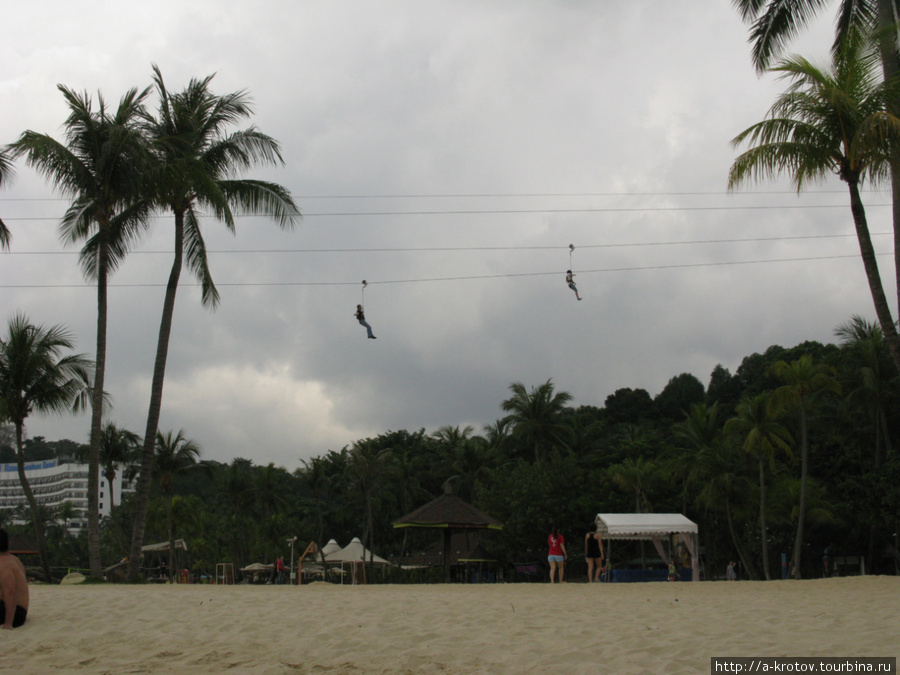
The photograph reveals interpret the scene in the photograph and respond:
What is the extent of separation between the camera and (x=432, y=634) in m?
7.54

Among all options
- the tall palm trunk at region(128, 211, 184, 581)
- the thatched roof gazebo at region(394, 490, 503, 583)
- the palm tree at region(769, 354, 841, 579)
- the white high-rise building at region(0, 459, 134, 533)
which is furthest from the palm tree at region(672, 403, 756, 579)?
the white high-rise building at region(0, 459, 134, 533)

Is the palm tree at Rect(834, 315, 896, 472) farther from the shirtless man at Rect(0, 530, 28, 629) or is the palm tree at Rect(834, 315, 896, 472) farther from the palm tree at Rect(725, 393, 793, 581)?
the shirtless man at Rect(0, 530, 28, 629)

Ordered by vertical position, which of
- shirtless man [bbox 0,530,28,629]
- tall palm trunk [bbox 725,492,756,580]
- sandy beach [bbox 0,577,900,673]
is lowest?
tall palm trunk [bbox 725,492,756,580]

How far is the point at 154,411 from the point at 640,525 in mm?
14482

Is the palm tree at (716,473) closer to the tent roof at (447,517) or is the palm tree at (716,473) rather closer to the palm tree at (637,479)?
the palm tree at (637,479)

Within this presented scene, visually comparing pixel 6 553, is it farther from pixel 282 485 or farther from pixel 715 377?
pixel 715 377

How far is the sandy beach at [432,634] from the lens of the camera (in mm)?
6512

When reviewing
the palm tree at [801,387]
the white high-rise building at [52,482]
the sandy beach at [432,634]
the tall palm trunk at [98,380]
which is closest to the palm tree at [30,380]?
the tall palm trunk at [98,380]

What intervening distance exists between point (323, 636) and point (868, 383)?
3036 cm

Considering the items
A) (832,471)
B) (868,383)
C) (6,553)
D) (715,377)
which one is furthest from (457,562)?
(715,377)

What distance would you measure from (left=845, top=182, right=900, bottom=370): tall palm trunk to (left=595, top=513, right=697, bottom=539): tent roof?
30.5 feet

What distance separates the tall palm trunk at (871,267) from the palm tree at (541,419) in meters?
33.7

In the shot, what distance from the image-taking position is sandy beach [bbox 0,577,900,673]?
651 cm

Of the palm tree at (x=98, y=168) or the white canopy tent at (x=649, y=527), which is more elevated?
the palm tree at (x=98, y=168)
